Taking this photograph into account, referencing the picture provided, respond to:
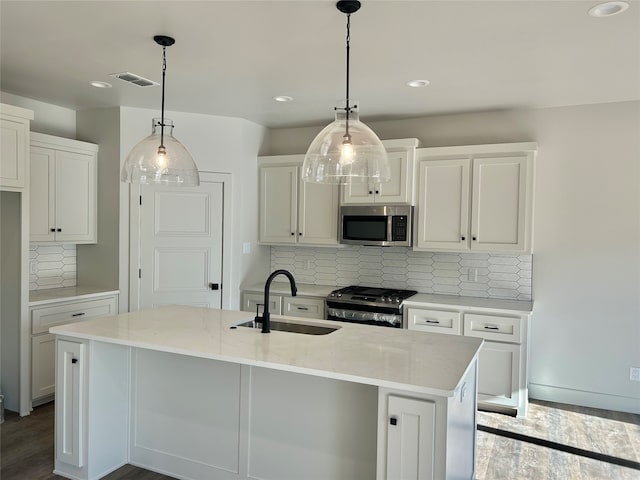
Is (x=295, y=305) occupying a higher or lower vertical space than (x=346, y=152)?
lower

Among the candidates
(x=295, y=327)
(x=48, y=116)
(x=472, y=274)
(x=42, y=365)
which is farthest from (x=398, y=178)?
(x=42, y=365)

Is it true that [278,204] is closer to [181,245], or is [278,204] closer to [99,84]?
[181,245]

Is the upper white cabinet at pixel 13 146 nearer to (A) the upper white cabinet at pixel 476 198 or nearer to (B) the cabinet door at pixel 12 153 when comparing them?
(B) the cabinet door at pixel 12 153

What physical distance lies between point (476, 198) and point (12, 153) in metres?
3.55

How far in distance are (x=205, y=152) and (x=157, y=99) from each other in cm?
69

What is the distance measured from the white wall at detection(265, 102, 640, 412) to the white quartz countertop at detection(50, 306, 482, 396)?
1.99m

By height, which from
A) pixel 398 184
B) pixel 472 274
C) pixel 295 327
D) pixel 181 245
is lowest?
pixel 295 327

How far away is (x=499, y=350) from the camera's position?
378 cm

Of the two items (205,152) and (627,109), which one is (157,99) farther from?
(627,109)

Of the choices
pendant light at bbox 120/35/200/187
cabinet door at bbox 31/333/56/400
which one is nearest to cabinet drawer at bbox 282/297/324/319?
cabinet door at bbox 31/333/56/400

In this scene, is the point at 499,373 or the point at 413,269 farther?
the point at 413,269

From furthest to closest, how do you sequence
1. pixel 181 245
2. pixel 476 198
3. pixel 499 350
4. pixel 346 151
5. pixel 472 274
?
pixel 181 245 < pixel 472 274 < pixel 476 198 < pixel 499 350 < pixel 346 151

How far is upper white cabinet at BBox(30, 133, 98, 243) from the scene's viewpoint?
3.86 meters

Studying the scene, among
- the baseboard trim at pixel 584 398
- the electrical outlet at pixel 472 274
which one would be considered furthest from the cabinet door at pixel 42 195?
the baseboard trim at pixel 584 398
